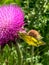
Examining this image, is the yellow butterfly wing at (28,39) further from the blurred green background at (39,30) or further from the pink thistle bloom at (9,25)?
the blurred green background at (39,30)

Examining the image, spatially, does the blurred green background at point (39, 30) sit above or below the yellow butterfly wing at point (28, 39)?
below

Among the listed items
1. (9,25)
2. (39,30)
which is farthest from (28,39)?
(39,30)

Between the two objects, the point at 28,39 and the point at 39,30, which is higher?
the point at 28,39

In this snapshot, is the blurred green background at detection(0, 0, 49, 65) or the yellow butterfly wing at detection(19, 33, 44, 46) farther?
the blurred green background at detection(0, 0, 49, 65)

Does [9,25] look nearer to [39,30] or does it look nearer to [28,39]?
[28,39]

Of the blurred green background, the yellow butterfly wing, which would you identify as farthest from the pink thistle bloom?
the blurred green background

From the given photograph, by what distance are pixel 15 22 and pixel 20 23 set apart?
3 centimetres

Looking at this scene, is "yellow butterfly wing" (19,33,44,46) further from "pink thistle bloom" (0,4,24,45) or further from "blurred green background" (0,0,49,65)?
"blurred green background" (0,0,49,65)

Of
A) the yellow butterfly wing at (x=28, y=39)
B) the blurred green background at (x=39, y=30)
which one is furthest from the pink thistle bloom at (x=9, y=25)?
the blurred green background at (x=39, y=30)

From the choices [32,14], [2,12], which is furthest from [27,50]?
[2,12]

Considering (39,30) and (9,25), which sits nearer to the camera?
(9,25)

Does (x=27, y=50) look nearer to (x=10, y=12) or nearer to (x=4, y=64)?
(x=4, y=64)

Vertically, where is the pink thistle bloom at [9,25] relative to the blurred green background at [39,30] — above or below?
above

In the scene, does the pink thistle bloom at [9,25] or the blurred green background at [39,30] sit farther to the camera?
the blurred green background at [39,30]
